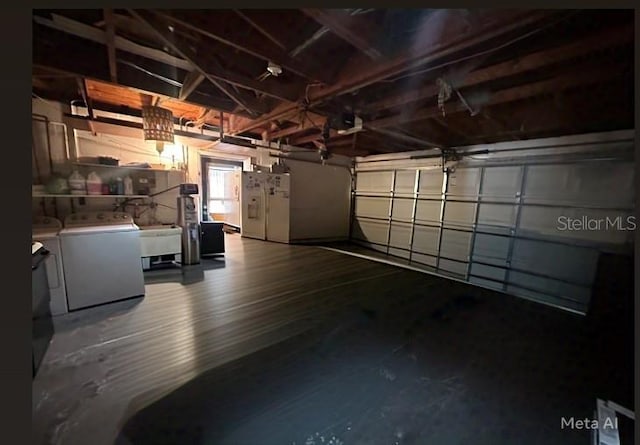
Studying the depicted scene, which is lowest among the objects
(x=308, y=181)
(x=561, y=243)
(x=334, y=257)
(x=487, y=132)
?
(x=334, y=257)

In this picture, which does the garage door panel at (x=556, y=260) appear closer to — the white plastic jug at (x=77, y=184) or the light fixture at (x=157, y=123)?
the light fixture at (x=157, y=123)

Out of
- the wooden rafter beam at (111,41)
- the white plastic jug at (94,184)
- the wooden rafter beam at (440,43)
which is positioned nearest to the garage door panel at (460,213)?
the wooden rafter beam at (440,43)

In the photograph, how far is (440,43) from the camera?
1.79m

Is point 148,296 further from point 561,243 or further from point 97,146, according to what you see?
point 561,243

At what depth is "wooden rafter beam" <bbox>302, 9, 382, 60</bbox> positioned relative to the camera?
1508 millimetres

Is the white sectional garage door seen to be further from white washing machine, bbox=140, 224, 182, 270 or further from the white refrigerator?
white washing machine, bbox=140, 224, 182, 270

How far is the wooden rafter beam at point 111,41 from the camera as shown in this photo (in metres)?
1.79

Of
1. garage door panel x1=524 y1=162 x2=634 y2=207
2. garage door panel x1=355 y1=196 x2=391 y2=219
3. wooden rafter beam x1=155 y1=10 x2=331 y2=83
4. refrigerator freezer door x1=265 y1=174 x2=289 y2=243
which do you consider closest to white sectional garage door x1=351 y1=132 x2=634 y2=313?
garage door panel x1=524 y1=162 x2=634 y2=207

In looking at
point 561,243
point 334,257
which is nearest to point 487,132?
point 561,243

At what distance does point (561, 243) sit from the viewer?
452 centimetres

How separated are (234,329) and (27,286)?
58.1 inches

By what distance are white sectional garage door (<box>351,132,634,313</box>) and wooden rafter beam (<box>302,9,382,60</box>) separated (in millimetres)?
4614

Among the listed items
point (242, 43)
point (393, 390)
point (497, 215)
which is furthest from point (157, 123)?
point (497, 215)

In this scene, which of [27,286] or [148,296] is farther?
[148,296]
